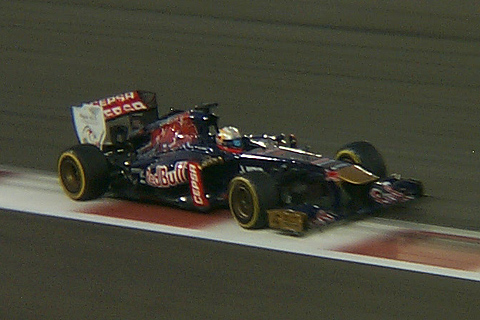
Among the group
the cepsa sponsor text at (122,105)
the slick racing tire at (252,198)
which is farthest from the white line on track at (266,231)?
the cepsa sponsor text at (122,105)

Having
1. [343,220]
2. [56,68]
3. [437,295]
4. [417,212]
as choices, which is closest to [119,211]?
[343,220]

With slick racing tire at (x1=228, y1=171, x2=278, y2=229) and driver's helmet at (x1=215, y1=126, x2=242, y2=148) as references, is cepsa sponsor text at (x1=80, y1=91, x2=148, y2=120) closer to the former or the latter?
driver's helmet at (x1=215, y1=126, x2=242, y2=148)

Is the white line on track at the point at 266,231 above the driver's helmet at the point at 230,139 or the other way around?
the other way around

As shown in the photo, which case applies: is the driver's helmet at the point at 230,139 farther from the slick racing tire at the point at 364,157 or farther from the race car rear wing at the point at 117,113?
the race car rear wing at the point at 117,113

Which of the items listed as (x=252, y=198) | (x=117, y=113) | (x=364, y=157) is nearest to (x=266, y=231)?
(x=252, y=198)

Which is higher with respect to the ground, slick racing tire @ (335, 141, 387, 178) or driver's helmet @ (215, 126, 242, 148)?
driver's helmet @ (215, 126, 242, 148)

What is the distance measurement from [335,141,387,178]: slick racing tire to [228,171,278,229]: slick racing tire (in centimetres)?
69

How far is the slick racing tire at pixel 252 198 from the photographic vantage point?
5324mm

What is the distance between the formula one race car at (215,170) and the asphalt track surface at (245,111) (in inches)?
16.2

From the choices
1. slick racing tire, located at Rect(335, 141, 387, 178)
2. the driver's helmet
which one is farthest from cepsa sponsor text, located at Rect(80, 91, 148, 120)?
slick racing tire, located at Rect(335, 141, 387, 178)

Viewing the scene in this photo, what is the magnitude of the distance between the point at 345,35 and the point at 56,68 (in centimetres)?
242

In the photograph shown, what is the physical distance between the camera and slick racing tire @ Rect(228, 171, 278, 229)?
5324 mm

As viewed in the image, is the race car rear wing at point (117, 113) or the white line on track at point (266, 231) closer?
the white line on track at point (266, 231)

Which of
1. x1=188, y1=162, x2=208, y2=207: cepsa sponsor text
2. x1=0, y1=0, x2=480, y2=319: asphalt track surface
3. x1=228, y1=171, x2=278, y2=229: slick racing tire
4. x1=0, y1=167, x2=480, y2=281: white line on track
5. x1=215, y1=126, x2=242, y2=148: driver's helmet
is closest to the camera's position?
x1=0, y1=0, x2=480, y2=319: asphalt track surface
